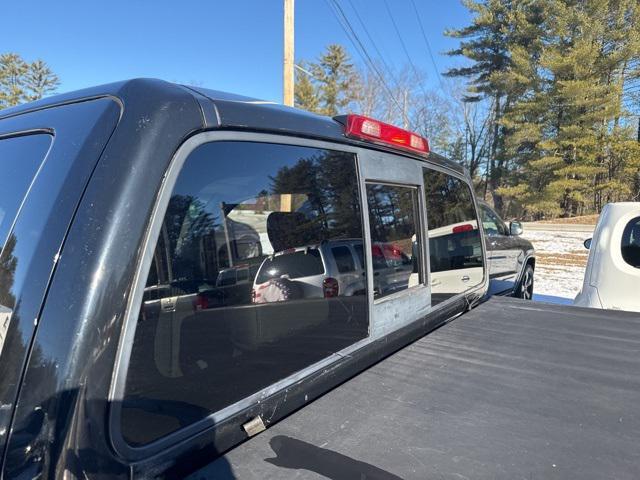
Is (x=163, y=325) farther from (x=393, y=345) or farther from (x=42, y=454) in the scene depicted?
(x=393, y=345)

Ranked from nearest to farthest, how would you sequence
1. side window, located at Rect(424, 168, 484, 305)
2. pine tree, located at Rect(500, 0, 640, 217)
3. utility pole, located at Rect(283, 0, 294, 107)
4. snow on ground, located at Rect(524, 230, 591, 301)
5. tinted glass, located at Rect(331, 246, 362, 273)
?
1. tinted glass, located at Rect(331, 246, 362, 273)
2. side window, located at Rect(424, 168, 484, 305)
3. snow on ground, located at Rect(524, 230, 591, 301)
4. utility pole, located at Rect(283, 0, 294, 107)
5. pine tree, located at Rect(500, 0, 640, 217)

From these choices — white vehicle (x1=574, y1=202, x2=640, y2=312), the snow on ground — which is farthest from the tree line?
white vehicle (x1=574, y1=202, x2=640, y2=312)

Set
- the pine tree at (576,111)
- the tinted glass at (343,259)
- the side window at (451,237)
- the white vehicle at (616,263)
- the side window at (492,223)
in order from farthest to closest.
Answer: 1. the pine tree at (576,111)
2. the side window at (492,223)
3. the white vehicle at (616,263)
4. the side window at (451,237)
5. the tinted glass at (343,259)

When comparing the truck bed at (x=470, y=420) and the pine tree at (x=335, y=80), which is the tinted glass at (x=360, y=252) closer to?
the truck bed at (x=470, y=420)

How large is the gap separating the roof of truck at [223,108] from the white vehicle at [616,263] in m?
3.18

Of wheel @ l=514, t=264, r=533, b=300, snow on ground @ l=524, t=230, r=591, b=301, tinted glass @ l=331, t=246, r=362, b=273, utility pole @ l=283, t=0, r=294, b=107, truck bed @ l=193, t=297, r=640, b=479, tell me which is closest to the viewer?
truck bed @ l=193, t=297, r=640, b=479

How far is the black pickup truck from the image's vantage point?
90 centimetres

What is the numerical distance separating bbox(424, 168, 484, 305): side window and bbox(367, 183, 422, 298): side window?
0.60 feet

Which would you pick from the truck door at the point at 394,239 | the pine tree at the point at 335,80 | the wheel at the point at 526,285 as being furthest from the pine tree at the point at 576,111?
the truck door at the point at 394,239

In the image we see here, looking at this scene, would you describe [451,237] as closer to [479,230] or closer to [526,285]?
[479,230]

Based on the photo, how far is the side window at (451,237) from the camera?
8.21ft

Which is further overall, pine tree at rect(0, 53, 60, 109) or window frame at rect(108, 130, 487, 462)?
pine tree at rect(0, 53, 60, 109)

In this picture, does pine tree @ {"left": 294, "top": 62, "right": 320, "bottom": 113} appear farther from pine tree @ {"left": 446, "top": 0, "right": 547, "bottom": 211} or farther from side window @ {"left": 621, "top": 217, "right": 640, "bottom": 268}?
side window @ {"left": 621, "top": 217, "right": 640, "bottom": 268}

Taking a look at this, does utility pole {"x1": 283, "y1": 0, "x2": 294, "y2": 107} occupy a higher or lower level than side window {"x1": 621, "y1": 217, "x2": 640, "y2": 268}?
higher
